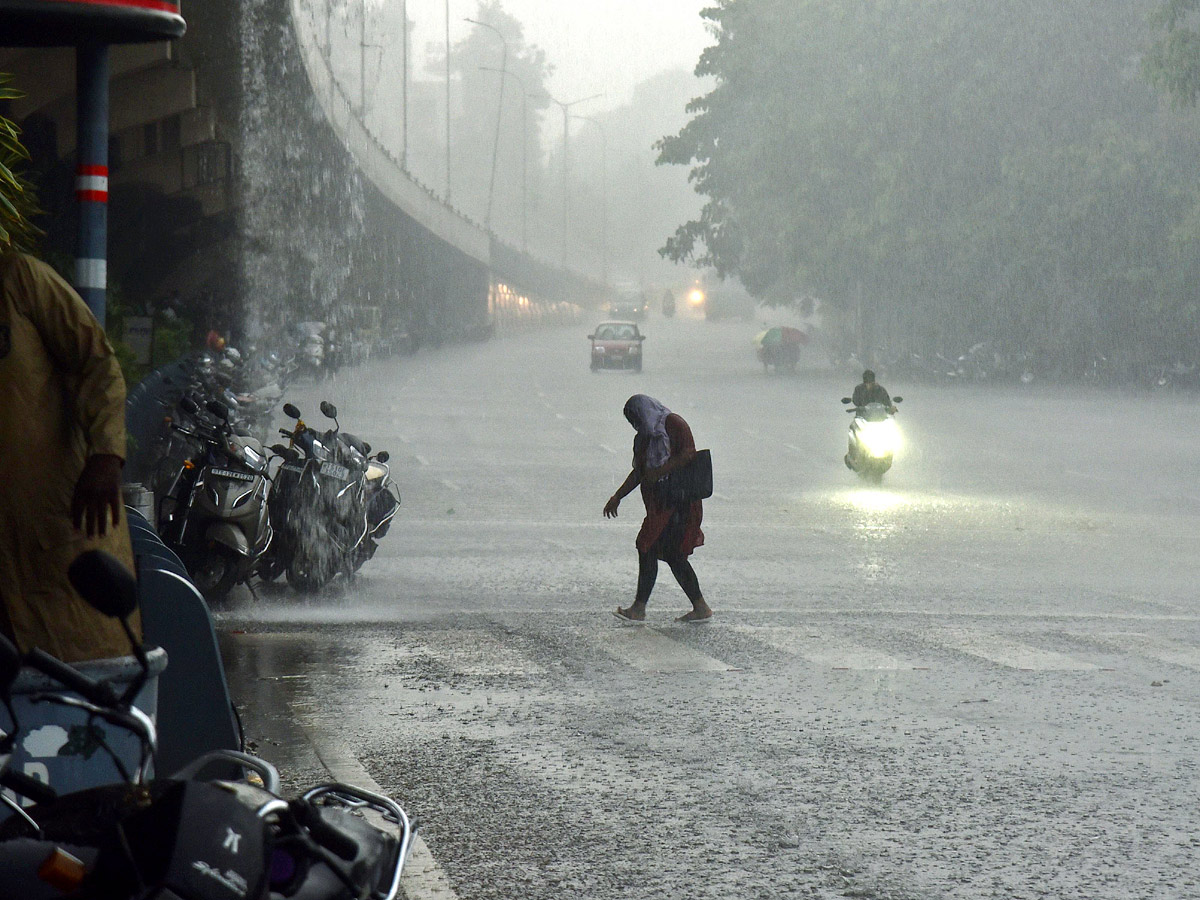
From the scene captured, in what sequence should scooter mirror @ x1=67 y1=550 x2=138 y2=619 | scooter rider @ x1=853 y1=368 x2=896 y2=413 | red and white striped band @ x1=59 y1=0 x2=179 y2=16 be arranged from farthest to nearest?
scooter rider @ x1=853 y1=368 x2=896 y2=413 → red and white striped band @ x1=59 y1=0 x2=179 y2=16 → scooter mirror @ x1=67 y1=550 x2=138 y2=619

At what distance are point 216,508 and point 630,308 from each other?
107 meters

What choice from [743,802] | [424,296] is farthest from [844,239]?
[743,802]

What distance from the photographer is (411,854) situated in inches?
214

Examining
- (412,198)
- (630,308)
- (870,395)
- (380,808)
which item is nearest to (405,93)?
(412,198)

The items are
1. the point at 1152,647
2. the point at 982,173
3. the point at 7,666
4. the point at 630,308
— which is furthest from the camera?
the point at 630,308

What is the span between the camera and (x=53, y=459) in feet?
14.4

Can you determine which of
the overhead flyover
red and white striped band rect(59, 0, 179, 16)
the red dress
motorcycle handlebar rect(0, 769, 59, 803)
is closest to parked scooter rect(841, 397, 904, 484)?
the overhead flyover

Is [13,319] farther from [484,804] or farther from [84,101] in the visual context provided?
[484,804]

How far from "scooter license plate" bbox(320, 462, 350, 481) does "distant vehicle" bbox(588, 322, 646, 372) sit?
1690 inches

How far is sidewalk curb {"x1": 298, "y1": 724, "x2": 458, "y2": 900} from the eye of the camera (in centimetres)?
501

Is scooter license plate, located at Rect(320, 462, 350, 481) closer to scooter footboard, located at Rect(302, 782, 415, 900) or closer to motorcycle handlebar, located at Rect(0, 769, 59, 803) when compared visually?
scooter footboard, located at Rect(302, 782, 415, 900)

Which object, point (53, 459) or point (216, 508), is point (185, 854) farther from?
point (216, 508)

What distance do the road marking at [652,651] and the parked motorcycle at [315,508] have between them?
2.10 metres

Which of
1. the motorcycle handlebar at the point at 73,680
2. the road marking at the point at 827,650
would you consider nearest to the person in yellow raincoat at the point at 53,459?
the motorcycle handlebar at the point at 73,680
